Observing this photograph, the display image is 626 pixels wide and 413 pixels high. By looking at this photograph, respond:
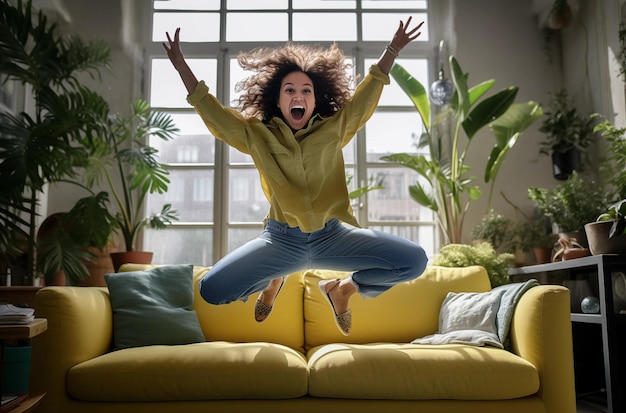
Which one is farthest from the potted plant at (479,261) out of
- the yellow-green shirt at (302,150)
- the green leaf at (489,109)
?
the yellow-green shirt at (302,150)

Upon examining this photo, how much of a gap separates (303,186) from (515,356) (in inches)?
42.9

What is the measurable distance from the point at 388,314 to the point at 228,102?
7.76ft

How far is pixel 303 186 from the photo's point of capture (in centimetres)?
240

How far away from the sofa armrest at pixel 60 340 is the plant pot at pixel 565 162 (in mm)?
3196

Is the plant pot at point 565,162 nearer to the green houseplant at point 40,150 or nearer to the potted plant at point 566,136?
the potted plant at point 566,136

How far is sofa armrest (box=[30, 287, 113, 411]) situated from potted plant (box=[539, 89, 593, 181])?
3.21 metres

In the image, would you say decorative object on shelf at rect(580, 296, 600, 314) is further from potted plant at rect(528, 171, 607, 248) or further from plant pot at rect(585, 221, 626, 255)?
potted plant at rect(528, 171, 607, 248)

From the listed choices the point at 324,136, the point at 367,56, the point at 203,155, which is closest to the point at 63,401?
the point at 324,136

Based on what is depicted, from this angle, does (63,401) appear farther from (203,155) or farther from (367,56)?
(367,56)

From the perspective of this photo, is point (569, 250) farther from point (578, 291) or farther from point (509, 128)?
point (509, 128)

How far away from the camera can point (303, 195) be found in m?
2.38

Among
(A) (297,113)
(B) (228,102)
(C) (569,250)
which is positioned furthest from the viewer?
(B) (228,102)

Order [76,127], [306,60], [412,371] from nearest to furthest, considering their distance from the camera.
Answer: [412,371] < [306,60] < [76,127]

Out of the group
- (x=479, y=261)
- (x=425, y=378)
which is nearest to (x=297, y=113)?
(x=425, y=378)
